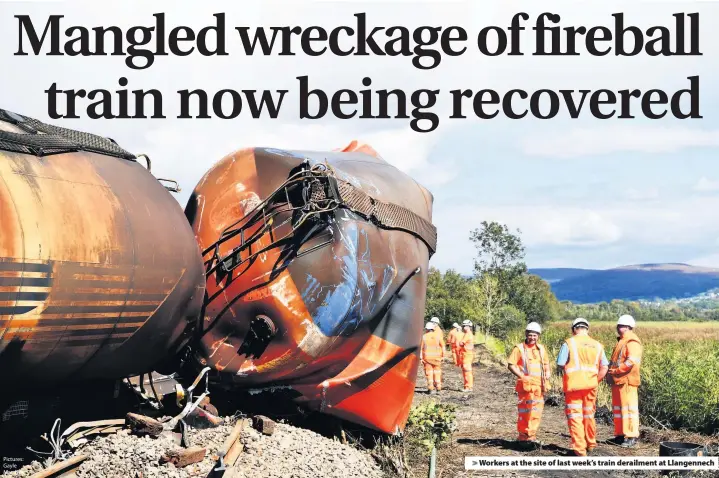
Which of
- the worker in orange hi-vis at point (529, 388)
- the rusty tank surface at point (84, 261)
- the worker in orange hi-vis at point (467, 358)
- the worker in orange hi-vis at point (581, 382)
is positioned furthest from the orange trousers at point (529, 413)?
the worker in orange hi-vis at point (467, 358)

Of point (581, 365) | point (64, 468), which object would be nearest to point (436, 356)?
point (581, 365)

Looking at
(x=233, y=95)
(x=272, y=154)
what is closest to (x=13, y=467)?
(x=272, y=154)

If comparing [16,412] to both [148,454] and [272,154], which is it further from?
[272,154]

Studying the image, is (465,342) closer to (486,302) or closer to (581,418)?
(581,418)

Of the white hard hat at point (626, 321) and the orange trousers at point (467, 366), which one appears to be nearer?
the white hard hat at point (626, 321)

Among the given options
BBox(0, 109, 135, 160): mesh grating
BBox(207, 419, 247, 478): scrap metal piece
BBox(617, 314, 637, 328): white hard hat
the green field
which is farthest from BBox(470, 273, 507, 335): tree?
BBox(0, 109, 135, 160): mesh grating

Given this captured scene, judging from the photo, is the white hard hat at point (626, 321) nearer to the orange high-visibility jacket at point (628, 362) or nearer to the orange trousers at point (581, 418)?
the orange high-visibility jacket at point (628, 362)

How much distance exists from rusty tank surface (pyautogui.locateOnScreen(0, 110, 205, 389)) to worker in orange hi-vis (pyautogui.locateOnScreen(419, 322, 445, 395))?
9.10 m

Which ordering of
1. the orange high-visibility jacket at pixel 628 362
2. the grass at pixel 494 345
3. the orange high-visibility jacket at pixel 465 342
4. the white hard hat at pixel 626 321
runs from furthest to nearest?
the grass at pixel 494 345, the orange high-visibility jacket at pixel 465 342, the white hard hat at pixel 626 321, the orange high-visibility jacket at pixel 628 362

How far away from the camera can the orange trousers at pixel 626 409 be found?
936cm

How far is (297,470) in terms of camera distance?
5.97m

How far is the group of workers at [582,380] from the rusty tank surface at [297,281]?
7.90 ft

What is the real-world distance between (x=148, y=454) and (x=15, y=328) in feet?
4.35

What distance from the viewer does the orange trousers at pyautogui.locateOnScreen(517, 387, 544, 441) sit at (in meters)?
9.20
